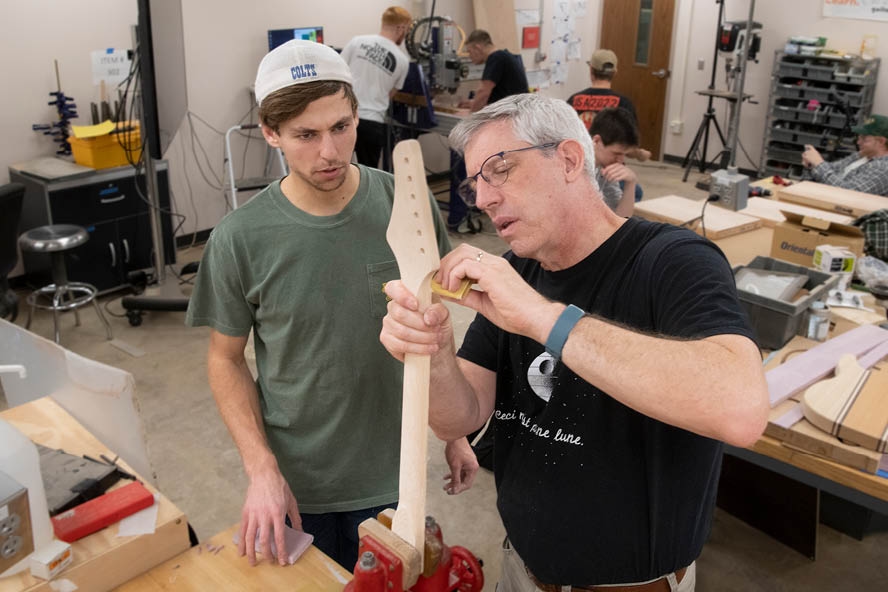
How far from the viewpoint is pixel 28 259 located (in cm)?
495

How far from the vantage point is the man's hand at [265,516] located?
146 centimetres

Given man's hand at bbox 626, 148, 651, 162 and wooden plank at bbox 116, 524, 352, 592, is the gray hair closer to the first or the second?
wooden plank at bbox 116, 524, 352, 592

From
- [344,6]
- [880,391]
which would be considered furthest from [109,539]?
[344,6]

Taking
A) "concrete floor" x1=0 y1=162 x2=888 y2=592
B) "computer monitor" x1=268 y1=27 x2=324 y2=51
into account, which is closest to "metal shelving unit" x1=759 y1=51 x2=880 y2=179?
"computer monitor" x1=268 y1=27 x2=324 y2=51

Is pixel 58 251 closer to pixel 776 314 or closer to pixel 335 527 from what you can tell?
pixel 335 527

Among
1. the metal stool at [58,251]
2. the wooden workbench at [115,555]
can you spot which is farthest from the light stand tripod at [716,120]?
the wooden workbench at [115,555]

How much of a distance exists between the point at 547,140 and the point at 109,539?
3.74 feet

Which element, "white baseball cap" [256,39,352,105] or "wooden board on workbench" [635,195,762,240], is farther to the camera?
"wooden board on workbench" [635,195,762,240]

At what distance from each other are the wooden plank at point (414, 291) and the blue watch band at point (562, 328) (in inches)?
7.4

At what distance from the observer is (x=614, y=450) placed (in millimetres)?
1261

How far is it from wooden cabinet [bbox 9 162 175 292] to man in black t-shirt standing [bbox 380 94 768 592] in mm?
3897

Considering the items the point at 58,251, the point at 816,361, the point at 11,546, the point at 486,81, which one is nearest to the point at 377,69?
the point at 486,81

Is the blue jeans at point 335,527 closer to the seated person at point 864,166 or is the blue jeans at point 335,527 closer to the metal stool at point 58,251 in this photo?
the metal stool at point 58,251

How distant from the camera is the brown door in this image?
859 centimetres
